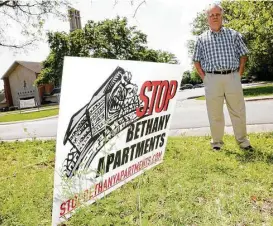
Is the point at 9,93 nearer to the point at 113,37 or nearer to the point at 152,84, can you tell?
the point at 113,37

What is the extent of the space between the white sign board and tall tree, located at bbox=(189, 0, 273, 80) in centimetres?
600

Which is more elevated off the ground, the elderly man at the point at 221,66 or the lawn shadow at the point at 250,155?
the elderly man at the point at 221,66

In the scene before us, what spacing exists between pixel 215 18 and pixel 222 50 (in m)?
0.46

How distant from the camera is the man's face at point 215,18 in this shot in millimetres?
4609

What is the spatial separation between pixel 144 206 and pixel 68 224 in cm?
66

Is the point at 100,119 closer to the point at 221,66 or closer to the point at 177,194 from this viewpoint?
the point at 177,194

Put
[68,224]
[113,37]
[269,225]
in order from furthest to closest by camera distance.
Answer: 1. [113,37]
2. [68,224]
3. [269,225]

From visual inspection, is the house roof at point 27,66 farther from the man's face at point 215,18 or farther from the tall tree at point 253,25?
the man's face at point 215,18

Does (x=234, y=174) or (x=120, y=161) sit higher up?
(x=120, y=161)

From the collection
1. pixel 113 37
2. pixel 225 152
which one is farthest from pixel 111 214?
pixel 113 37

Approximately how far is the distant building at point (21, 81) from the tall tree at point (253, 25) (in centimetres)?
3461

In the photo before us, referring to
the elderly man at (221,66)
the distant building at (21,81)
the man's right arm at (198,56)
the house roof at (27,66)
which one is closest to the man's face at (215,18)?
the elderly man at (221,66)

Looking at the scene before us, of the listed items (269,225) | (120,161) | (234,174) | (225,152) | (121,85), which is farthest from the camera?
(225,152)

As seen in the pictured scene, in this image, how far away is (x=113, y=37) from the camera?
42250mm
